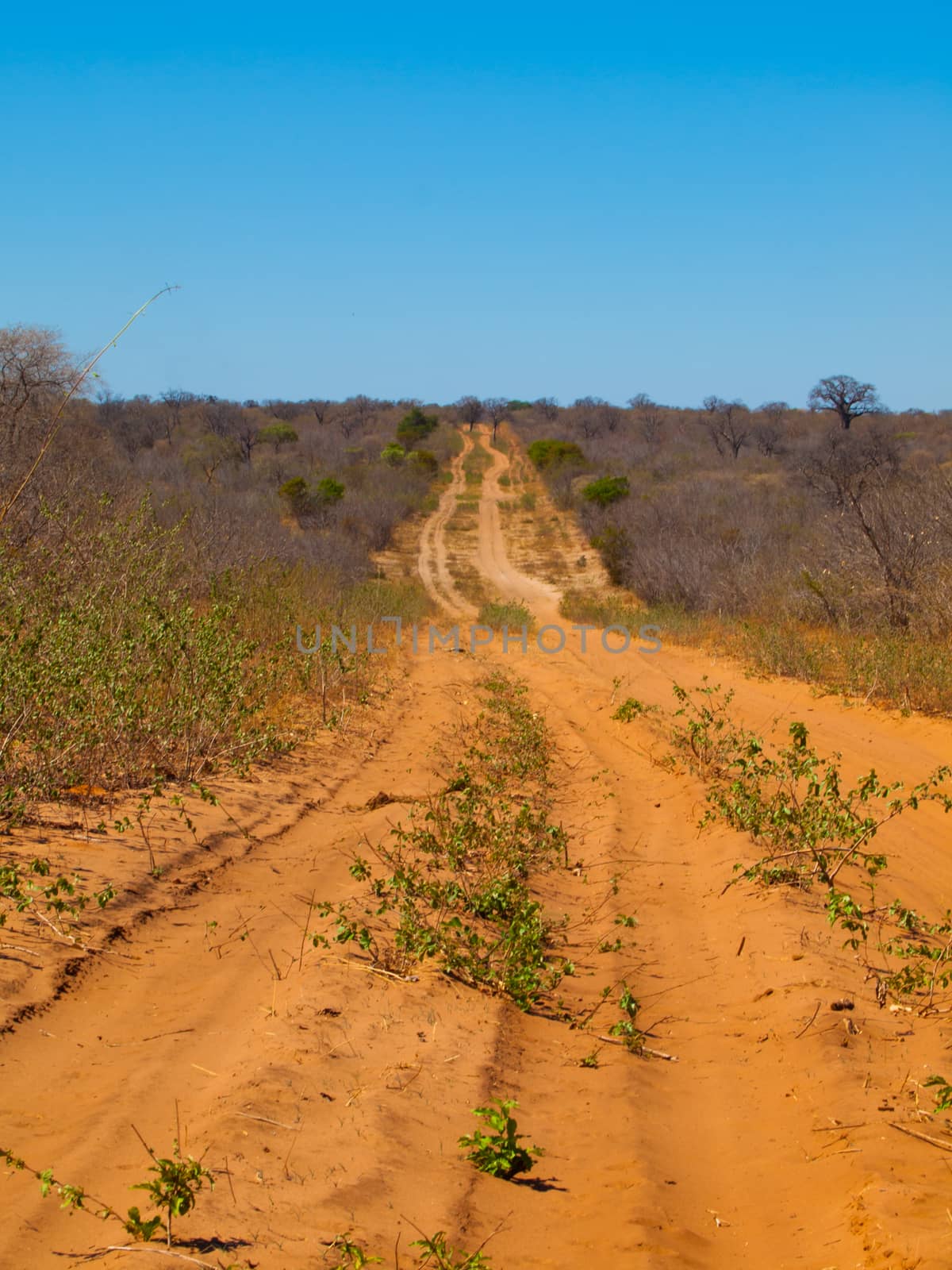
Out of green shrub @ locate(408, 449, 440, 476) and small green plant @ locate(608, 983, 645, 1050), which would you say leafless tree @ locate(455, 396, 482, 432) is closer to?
green shrub @ locate(408, 449, 440, 476)

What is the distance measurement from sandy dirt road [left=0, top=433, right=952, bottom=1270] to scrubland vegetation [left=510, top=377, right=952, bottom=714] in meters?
5.58

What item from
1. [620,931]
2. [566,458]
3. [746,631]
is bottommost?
[620,931]

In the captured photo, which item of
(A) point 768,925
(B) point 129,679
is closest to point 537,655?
(B) point 129,679

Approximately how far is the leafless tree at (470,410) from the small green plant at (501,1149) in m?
56.7

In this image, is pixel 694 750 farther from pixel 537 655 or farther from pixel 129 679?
pixel 537 655

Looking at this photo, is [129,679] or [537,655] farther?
[537,655]

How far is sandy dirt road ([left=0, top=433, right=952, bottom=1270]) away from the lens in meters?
2.64

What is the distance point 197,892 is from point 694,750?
4114 mm

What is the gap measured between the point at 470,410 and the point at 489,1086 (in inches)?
2267

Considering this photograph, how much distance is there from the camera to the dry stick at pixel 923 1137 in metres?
2.99

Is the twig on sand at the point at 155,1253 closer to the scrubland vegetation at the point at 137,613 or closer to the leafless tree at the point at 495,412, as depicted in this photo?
the scrubland vegetation at the point at 137,613

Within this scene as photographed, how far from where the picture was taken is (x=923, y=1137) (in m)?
3.07

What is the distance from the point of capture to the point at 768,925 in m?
4.83

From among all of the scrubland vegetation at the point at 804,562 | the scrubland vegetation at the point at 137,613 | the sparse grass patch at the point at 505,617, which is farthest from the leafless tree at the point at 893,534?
the scrubland vegetation at the point at 137,613
